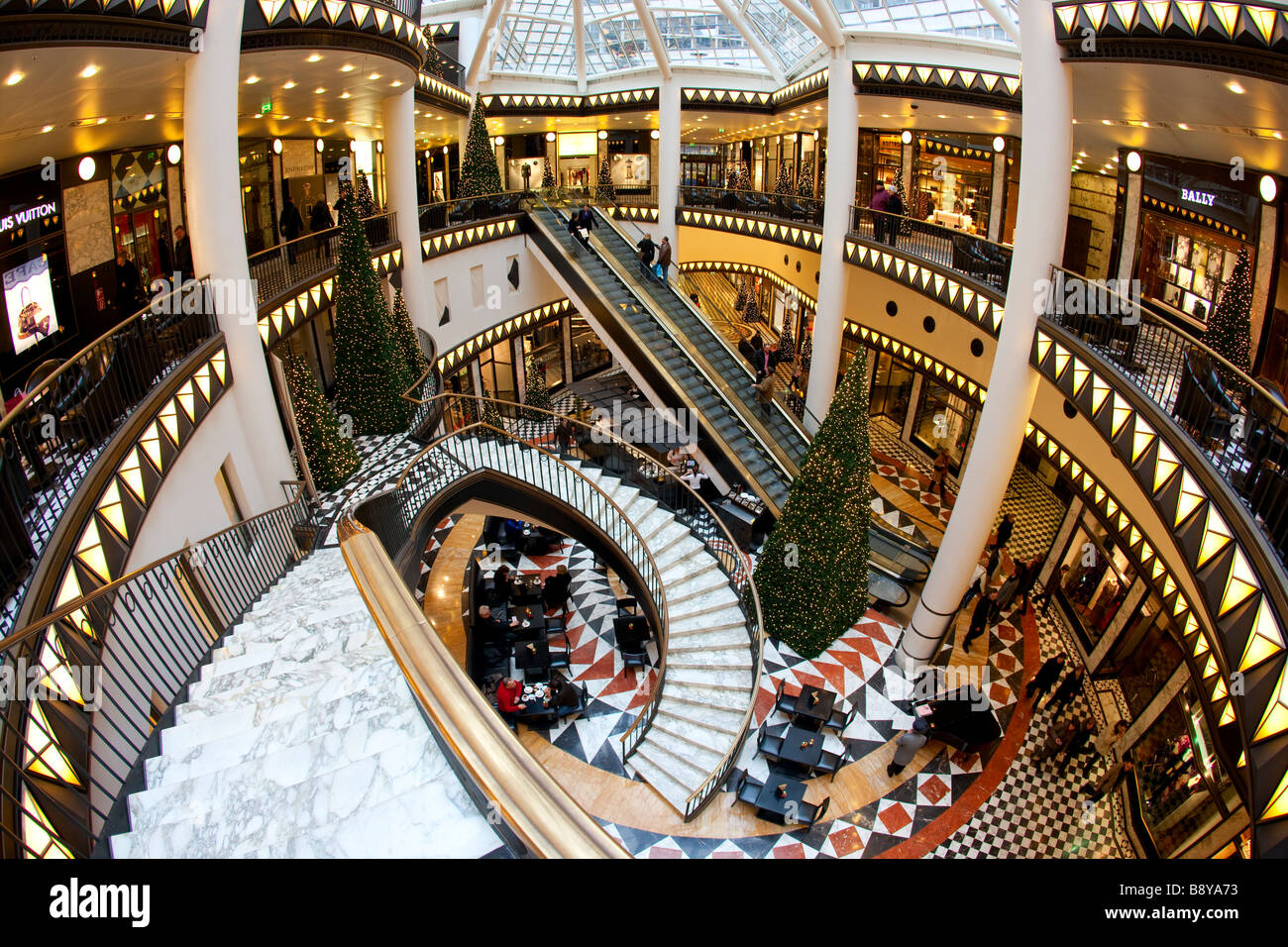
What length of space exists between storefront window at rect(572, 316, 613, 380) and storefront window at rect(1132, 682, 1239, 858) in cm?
2107

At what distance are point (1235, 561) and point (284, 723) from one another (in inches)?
285

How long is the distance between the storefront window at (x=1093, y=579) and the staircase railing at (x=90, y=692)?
42.7 ft

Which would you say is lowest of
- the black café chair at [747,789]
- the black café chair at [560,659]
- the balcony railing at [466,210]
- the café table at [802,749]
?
the black café chair at [747,789]

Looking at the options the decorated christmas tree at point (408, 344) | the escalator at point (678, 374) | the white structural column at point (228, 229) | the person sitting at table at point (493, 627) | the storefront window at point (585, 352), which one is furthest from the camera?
the storefront window at point (585, 352)

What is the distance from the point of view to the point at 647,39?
74.4 feet

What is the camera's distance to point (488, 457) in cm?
1195

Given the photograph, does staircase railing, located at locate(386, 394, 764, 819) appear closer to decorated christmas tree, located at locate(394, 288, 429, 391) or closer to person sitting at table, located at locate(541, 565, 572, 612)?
decorated christmas tree, located at locate(394, 288, 429, 391)

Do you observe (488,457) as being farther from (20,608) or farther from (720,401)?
(20,608)

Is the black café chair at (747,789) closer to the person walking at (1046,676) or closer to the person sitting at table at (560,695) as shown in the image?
the person sitting at table at (560,695)

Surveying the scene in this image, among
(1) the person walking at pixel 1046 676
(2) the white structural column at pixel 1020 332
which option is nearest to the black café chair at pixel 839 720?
(2) the white structural column at pixel 1020 332

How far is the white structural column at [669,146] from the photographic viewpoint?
23328 mm

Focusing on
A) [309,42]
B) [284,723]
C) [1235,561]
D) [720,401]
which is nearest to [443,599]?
[720,401]

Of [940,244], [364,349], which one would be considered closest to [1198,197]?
[940,244]

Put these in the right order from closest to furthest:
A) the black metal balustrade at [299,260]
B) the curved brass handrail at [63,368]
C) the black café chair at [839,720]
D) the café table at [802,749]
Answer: the curved brass handrail at [63,368]
the café table at [802,749]
the black café chair at [839,720]
the black metal balustrade at [299,260]
